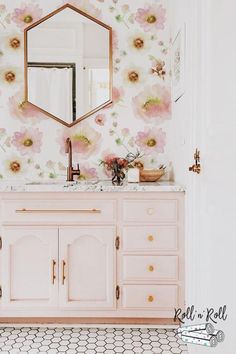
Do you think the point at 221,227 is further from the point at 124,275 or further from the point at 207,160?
the point at 124,275

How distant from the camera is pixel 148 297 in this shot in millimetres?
2549

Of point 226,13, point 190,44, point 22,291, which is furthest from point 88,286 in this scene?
point 226,13

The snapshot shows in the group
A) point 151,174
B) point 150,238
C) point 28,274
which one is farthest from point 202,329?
point 151,174

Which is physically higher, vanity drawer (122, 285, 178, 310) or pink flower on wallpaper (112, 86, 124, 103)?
pink flower on wallpaper (112, 86, 124, 103)

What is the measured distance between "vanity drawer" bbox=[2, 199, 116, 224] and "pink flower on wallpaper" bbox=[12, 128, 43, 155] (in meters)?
0.72

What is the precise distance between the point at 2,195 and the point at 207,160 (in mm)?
1318

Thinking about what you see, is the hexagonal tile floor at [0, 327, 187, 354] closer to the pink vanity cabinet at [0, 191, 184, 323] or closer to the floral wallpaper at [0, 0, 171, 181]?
the pink vanity cabinet at [0, 191, 184, 323]

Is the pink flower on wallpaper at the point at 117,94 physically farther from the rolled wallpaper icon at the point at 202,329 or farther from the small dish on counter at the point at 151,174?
the rolled wallpaper icon at the point at 202,329

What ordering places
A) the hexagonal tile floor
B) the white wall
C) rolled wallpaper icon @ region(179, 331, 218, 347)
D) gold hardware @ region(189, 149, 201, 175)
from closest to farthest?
1. rolled wallpaper icon @ region(179, 331, 218, 347)
2. the white wall
3. gold hardware @ region(189, 149, 201, 175)
4. the hexagonal tile floor

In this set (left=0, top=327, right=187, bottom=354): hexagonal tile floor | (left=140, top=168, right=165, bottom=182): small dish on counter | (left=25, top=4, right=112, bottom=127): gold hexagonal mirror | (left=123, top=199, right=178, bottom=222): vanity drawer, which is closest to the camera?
(left=0, top=327, right=187, bottom=354): hexagonal tile floor

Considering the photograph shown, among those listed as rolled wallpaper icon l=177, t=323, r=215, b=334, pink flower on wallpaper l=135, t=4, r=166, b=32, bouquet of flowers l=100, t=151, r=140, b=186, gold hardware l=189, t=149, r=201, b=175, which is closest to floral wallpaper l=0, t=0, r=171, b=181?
pink flower on wallpaper l=135, t=4, r=166, b=32

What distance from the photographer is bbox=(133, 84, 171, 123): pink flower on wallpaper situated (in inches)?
124

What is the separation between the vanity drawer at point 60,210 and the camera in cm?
253

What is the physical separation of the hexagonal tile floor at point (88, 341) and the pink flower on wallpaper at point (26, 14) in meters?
2.19
